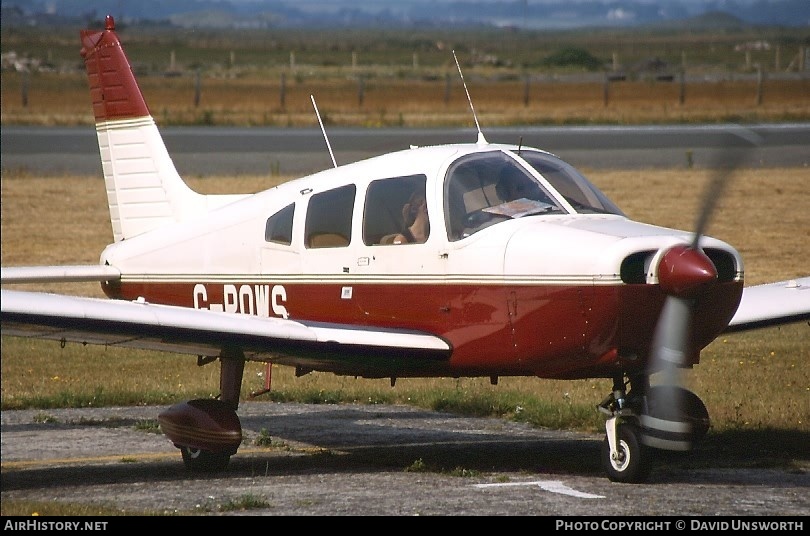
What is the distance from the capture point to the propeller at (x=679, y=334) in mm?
8281

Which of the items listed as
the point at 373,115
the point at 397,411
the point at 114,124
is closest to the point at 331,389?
the point at 397,411

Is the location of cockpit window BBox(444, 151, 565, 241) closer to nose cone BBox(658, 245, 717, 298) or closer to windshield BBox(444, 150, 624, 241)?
windshield BBox(444, 150, 624, 241)

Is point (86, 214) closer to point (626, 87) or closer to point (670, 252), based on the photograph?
point (670, 252)

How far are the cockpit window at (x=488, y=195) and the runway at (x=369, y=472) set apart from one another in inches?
75.1

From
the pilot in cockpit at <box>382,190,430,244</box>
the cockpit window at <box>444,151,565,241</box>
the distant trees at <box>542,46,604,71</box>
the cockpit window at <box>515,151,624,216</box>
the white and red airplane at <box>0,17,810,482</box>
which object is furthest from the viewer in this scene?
the distant trees at <box>542,46,604,71</box>

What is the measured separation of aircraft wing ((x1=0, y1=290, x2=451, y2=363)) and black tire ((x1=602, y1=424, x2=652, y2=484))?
1.49 m

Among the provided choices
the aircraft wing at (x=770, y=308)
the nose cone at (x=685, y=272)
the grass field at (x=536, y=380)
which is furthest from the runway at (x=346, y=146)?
the nose cone at (x=685, y=272)

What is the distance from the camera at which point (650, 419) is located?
8.82m

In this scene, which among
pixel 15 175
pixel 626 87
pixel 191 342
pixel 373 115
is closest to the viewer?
pixel 191 342

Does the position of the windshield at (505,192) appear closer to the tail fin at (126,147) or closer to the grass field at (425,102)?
the tail fin at (126,147)

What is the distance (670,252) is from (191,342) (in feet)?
11.8

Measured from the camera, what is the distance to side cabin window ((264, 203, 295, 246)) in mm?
10773

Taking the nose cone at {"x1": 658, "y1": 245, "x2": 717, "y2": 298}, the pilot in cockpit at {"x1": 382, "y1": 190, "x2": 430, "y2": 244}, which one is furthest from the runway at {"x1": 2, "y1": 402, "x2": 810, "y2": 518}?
the pilot in cockpit at {"x1": 382, "y1": 190, "x2": 430, "y2": 244}

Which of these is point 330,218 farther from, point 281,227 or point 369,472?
point 369,472
